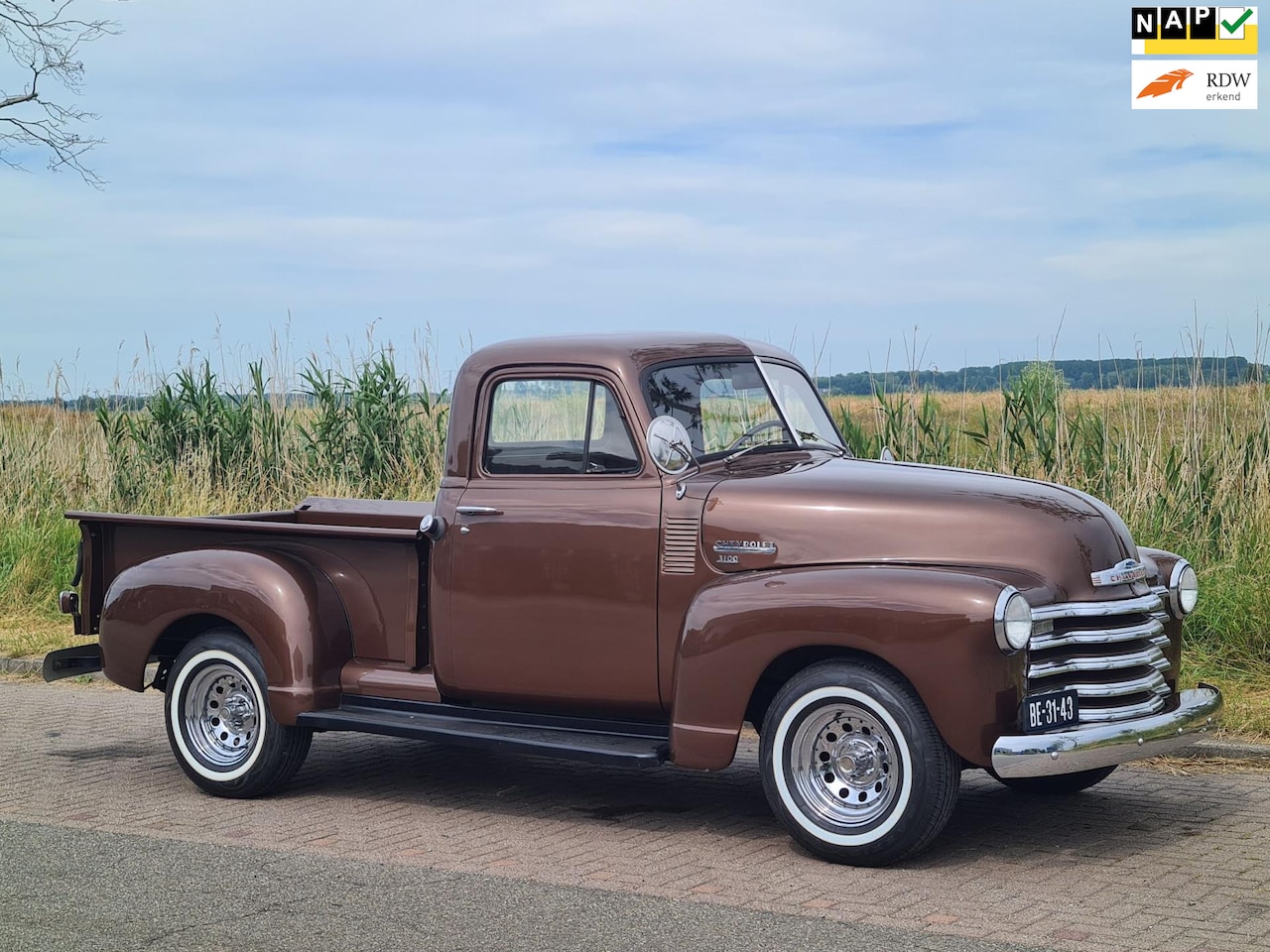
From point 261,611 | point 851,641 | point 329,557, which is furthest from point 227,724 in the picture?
point 851,641

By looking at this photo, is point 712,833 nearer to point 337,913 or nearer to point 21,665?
point 337,913

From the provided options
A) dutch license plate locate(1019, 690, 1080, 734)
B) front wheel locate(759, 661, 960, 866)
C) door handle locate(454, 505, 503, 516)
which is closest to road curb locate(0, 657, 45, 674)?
door handle locate(454, 505, 503, 516)

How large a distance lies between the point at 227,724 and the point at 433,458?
767 centimetres

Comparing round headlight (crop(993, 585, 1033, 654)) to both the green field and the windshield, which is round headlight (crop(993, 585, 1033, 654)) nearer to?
the windshield

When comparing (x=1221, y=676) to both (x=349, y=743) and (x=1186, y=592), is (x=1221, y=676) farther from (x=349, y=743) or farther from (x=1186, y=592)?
(x=349, y=743)

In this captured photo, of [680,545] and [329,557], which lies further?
[329,557]

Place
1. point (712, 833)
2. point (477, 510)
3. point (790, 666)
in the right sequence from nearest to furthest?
point (790, 666) < point (712, 833) < point (477, 510)

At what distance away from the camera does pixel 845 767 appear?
5.96 m

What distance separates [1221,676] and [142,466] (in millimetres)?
12519

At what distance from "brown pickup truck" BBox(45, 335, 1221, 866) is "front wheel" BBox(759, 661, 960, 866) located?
0.04 ft

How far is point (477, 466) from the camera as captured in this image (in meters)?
7.15

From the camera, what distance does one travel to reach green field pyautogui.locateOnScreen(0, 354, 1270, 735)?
10.5 metres

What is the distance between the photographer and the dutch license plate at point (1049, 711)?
572 cm

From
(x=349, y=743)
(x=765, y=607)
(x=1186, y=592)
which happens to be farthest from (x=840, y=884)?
(x=349, y=743)
